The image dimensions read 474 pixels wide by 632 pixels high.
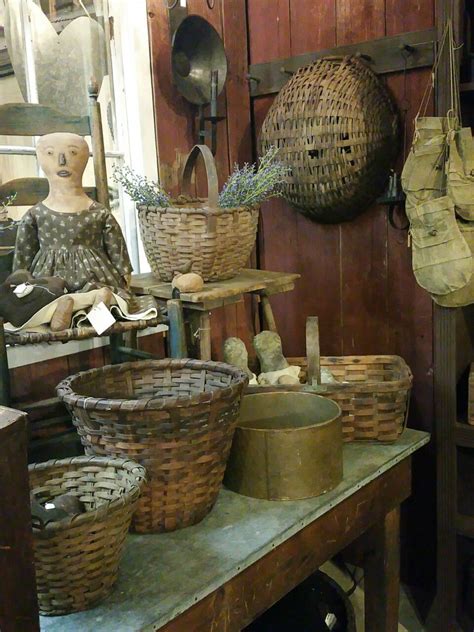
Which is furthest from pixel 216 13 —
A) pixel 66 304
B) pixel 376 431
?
pixel 376 431

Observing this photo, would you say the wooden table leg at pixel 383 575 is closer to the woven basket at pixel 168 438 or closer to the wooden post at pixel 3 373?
the woven basket at pixel 168 438

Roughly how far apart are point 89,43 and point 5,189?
0.49 metres

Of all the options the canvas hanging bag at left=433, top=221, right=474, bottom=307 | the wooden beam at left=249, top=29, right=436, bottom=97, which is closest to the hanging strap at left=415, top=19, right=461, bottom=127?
the wooden beam at left=249, top=29, right=436, bottom=97

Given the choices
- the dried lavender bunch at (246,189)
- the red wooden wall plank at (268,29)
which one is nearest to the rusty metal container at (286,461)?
the dried lavender bunch at (246,189)

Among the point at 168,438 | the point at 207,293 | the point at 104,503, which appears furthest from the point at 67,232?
the point at 104,503

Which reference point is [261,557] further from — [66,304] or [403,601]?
[403,601]

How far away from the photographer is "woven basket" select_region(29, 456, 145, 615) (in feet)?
3.04

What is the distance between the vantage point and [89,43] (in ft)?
5.90

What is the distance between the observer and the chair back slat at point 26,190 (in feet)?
5.25

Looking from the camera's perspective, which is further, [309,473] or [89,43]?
[89,43]

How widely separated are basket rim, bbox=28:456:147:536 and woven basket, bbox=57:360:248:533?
0.13ft

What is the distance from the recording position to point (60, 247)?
1.50m

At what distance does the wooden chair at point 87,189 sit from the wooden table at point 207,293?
0.19 ft

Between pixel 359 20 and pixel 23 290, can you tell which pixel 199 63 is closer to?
pixel 359 20
